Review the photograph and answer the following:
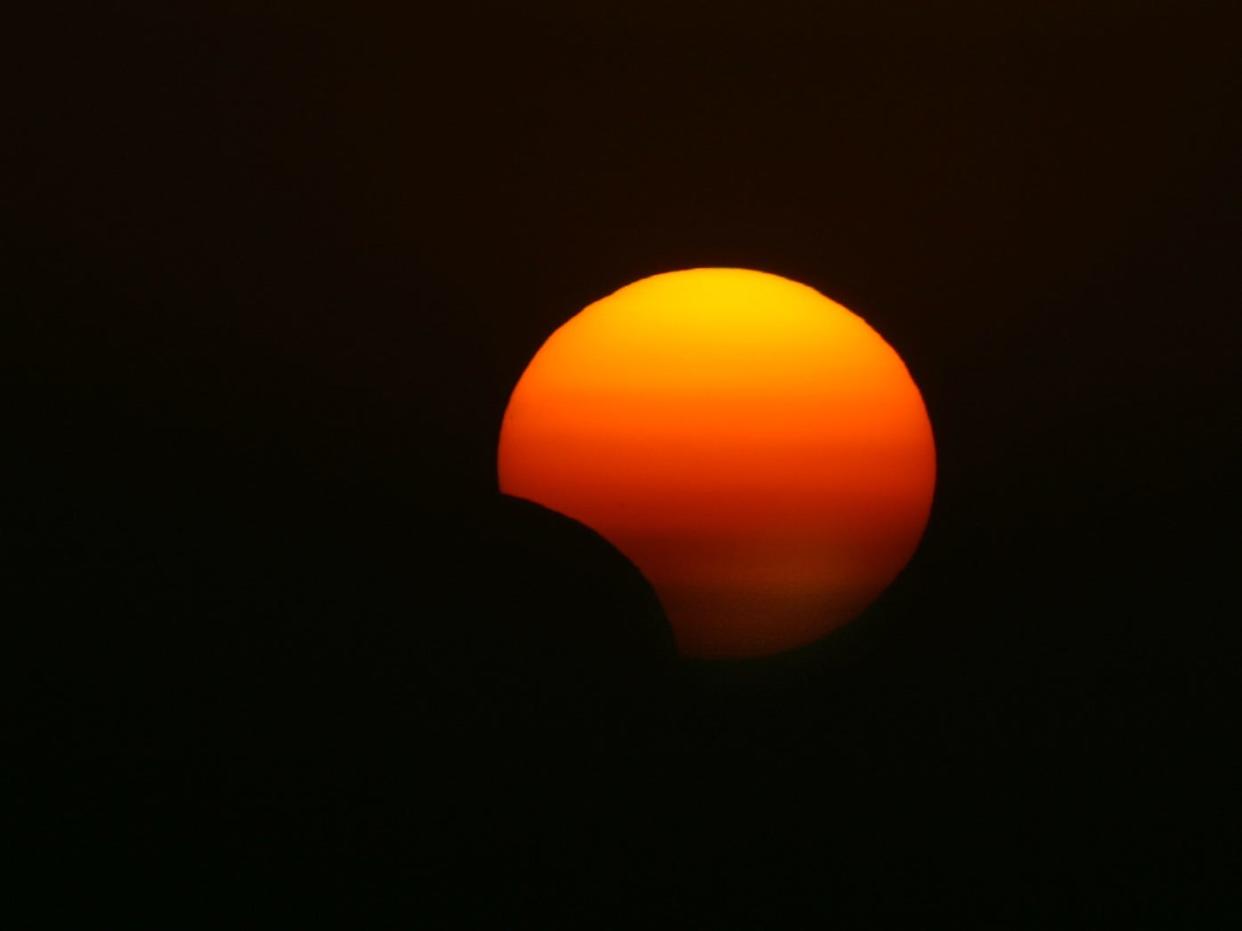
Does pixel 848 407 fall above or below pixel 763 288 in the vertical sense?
below

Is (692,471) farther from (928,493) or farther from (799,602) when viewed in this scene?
(928,493)

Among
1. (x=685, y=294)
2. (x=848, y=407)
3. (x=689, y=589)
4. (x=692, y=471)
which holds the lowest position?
(x=689, y=589)

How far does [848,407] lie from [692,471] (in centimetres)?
34

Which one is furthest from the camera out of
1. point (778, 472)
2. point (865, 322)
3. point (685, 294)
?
point (865, 322)

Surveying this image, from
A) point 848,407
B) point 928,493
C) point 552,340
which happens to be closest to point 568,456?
point 552,340

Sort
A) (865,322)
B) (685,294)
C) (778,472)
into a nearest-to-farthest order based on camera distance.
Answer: (778,472) < (685,294) < (865,322)

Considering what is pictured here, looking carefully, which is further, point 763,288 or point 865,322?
point 865,322

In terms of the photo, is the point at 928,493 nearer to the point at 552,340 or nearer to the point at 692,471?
the point at 692,471

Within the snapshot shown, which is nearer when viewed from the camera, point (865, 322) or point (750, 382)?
point (750, 382)

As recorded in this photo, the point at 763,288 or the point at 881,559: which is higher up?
the point at 763,288

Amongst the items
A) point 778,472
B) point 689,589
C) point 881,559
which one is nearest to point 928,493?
point 881,559

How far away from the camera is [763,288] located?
9.29 feet

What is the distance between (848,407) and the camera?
270 cm

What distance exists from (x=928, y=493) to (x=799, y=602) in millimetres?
396
